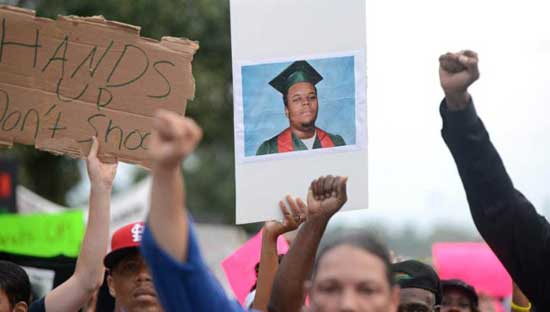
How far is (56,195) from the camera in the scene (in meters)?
19.6

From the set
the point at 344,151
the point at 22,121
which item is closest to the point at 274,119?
the point at 344,151

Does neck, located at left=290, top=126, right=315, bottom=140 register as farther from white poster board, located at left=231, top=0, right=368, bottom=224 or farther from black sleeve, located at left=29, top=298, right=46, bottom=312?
black sleeve, located at left=29, top=298, right=46, bottom=312

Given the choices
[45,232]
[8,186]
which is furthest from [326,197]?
[8,186]

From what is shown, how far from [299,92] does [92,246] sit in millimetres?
1005

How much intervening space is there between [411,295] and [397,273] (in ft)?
0.54

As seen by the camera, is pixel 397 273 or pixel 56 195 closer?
pixel 397 273

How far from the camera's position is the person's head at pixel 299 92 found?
209 inches

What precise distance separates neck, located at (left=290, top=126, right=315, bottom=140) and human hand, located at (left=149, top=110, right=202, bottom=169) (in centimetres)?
197

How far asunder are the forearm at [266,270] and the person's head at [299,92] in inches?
18.0

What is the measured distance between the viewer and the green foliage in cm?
1723

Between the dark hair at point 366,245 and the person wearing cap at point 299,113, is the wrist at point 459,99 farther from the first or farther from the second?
the person wearing cap at point 299,113

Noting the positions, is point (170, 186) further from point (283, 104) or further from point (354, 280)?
point (283, 104)

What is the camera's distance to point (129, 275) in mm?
5465

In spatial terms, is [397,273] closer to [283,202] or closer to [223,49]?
[283,202]
